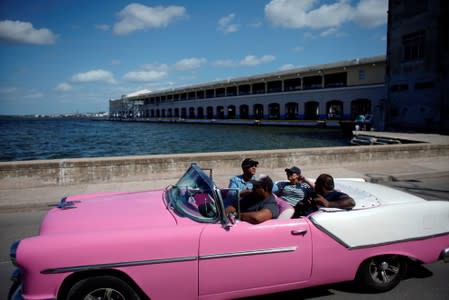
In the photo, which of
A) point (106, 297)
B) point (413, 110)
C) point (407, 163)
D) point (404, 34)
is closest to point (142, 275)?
point (106, 297)

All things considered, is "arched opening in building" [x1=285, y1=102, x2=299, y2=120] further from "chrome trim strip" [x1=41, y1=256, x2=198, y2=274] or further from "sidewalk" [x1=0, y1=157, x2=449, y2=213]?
"chrome trim strip" [x1=41, y1=256, x2=198, y2=274]

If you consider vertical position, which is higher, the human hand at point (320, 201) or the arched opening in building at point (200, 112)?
the arched opening in building at point (200, 112)

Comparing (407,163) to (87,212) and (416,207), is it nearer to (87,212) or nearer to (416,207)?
(416,207)

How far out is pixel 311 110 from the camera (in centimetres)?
6669

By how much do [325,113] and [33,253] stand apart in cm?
6130

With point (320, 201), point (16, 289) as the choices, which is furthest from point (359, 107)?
point (16, 289)

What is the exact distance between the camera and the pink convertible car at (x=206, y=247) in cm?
270

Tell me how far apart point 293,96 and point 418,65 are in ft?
114

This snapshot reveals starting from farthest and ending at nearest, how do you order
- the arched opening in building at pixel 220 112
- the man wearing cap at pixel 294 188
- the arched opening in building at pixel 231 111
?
1. the arched opening in building at pixel 220 112
2. the arched opening in building at pixel 231 111
3. the man wearing cap at pixel 294 188

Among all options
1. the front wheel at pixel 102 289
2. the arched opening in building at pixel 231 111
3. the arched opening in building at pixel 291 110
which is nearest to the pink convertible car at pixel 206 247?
the front wheel at pixel 102 289

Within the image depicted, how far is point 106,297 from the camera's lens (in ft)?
9.07

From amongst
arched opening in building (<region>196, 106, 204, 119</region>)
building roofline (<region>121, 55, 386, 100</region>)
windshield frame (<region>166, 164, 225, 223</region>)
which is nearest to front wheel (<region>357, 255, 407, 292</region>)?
windshield frame (<region>166, 164, 225, 223</region>)

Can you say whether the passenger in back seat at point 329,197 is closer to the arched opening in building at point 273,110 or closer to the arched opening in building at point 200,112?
the arched opening in building at point 273,110

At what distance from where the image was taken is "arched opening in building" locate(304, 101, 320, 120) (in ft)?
211
